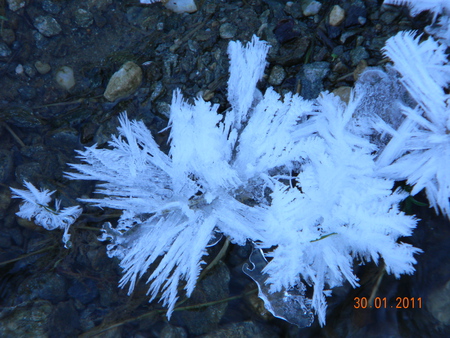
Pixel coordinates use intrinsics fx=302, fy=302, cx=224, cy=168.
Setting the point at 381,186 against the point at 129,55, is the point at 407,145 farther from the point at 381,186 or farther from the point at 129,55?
the point at 129,55

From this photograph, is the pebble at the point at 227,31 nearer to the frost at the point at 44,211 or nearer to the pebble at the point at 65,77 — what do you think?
the pebble at the point at 65,77

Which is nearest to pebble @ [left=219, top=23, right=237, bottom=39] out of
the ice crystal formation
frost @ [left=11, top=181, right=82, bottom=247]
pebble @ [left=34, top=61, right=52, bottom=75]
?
the ice crystal formation

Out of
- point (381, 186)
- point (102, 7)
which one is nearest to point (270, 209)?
point (381, 186)

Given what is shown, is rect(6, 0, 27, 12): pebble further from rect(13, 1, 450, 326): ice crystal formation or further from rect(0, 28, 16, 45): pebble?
rect(13, 1, 450, 326): ice crystal formation

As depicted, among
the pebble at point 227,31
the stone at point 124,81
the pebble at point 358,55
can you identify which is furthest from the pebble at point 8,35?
the pebble at point 358,55
